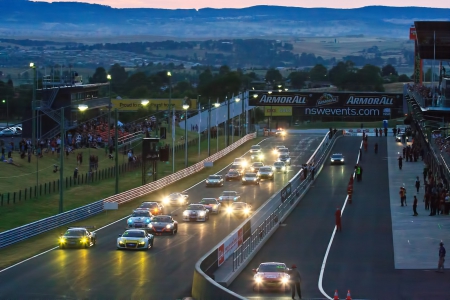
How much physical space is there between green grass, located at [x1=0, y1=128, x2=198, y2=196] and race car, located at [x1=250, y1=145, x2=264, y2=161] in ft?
41.2

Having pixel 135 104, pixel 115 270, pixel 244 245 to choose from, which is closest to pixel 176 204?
pixel 244 245

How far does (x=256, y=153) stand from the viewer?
297ft

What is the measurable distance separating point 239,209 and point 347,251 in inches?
548

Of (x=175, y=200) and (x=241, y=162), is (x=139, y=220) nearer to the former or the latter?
(x=175, y=200)

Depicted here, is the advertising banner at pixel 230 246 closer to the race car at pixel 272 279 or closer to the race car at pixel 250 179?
the race car at pixel 272 279

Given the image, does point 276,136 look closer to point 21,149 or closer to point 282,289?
point 21,149

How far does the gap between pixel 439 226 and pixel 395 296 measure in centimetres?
1785

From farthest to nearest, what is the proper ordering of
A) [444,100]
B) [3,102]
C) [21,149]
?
[3,102]
[21,149]
[444,100]

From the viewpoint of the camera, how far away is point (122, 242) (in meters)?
38.3

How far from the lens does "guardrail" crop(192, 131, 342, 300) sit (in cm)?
2527

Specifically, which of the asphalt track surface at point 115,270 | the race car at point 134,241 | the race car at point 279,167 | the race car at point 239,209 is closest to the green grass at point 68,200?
the asphalt track surface at point 115,270

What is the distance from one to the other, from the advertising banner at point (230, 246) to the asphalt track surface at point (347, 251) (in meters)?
0.89

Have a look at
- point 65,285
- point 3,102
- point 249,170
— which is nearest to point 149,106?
point 3,102

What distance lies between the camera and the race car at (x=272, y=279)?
2950 cm
